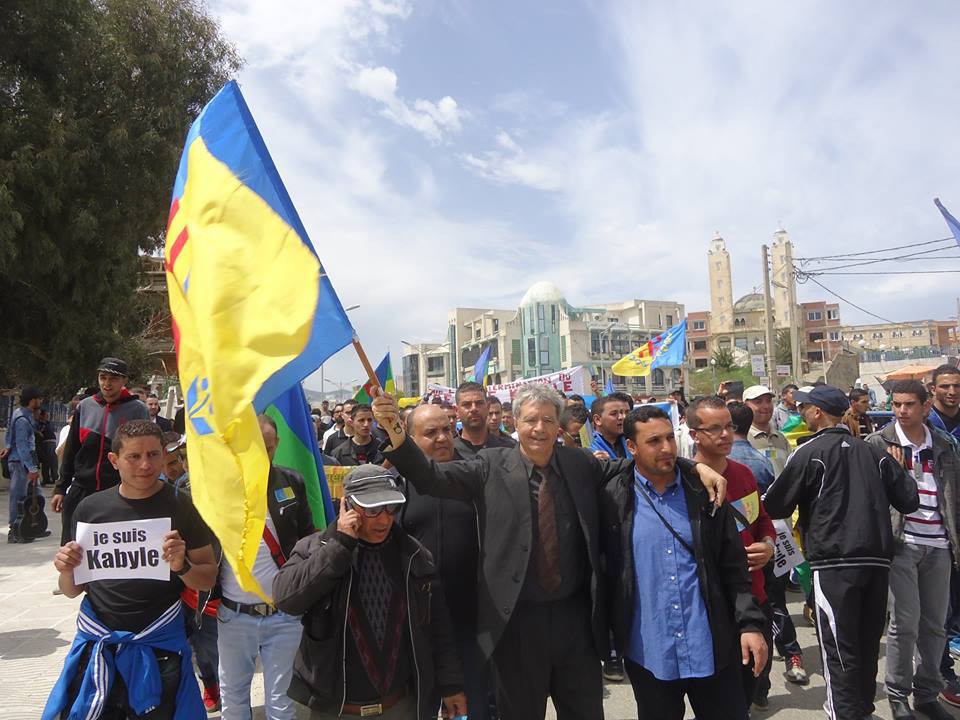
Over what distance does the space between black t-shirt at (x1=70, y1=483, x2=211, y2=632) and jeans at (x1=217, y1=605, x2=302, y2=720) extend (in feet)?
1.31

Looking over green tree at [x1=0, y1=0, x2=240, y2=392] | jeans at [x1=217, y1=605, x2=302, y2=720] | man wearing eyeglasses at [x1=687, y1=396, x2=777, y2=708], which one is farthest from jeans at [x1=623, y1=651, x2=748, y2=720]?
green tree at [x1=0, y1=0, x2=240, y2=392]

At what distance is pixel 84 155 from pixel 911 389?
579 inches

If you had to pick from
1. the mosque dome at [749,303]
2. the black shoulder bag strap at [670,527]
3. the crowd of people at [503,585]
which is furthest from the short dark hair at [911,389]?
the mosque dome at [749,303]

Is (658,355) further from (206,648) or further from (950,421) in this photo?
(206,648)

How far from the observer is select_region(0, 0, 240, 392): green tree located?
43.0 feet

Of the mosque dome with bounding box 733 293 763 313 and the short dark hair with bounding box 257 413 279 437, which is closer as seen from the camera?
the short dark hair with bounding box 257 413 279 437

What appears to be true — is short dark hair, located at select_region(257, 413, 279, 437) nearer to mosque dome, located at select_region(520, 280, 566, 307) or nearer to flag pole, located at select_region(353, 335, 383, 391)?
flag pole, located at select_region(353, 335, 383, 391)

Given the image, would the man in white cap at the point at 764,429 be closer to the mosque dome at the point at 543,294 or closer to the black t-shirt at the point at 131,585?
the black t-shirt at the point at 131,585

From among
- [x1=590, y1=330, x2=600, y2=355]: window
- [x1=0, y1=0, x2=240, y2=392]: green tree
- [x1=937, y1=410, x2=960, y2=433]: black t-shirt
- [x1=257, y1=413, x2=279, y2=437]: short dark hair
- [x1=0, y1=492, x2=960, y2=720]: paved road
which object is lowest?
[x1=0, y1=492, x2=960, y2=720]: paved road

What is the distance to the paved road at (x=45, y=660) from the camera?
4.26 meters

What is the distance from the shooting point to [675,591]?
285 cm

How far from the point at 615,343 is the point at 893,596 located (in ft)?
271

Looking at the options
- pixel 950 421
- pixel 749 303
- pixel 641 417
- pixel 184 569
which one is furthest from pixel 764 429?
pixel 749 303

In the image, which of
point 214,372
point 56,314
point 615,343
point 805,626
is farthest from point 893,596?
point 615,343
